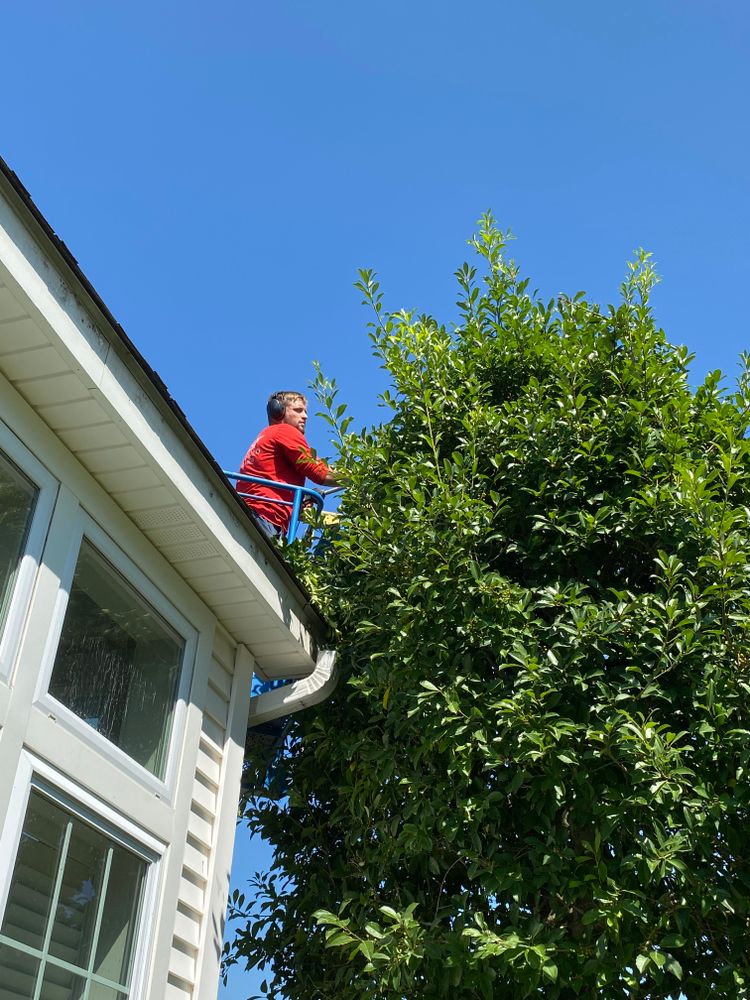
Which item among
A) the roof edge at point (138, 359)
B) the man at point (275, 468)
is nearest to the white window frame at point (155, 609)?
the roof edge at point (138, 359)

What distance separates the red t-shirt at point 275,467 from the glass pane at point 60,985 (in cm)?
388

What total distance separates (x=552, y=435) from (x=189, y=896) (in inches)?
122

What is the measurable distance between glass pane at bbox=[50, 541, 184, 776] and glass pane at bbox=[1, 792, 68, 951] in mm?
482

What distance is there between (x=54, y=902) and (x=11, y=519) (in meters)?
1.53

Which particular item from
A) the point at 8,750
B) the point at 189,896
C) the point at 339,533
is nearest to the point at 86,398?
the point at 8,750

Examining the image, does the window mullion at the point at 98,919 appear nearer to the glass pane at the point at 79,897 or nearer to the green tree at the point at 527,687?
the glass pane at the point at 79,897

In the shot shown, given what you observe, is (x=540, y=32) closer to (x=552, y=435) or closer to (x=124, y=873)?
(x=552, y=435)

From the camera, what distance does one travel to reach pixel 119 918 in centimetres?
441

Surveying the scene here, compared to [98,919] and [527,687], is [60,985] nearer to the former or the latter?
[98,919]

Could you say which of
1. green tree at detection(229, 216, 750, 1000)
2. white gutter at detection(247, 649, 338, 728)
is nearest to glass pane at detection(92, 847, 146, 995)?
green tree at detection(229, 216, 750, 1000)

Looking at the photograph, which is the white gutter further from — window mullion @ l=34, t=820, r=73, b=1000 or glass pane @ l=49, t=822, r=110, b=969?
window mullion @ l=34, t=820, r=73, b=1000

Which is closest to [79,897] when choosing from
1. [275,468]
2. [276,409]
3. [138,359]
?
[138,359]

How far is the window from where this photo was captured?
12.5ft

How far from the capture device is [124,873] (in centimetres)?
451
